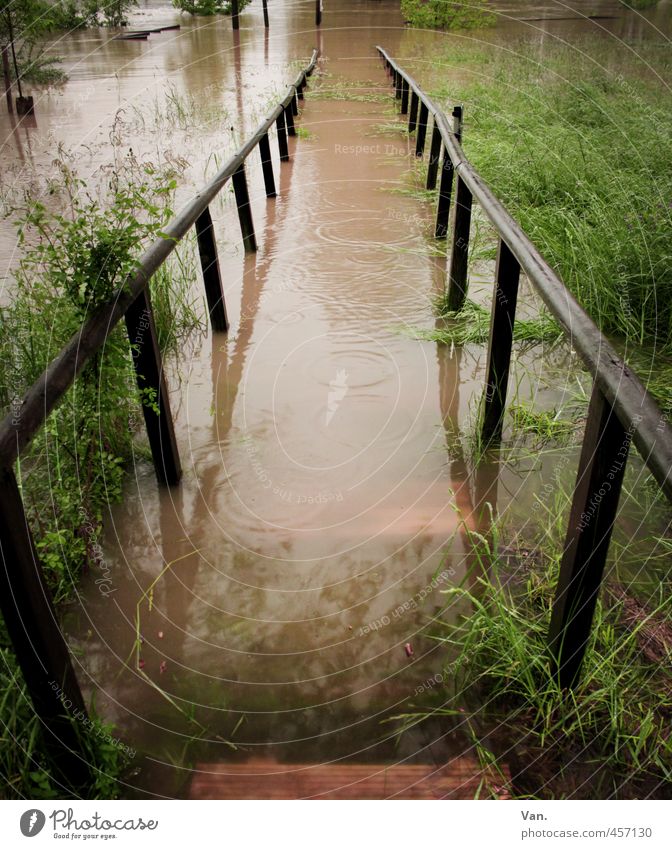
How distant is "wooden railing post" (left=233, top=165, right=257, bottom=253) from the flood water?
19cm

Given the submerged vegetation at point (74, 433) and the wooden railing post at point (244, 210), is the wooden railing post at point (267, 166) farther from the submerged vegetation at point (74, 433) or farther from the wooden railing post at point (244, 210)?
the submerged vegetation at point (74, 433)

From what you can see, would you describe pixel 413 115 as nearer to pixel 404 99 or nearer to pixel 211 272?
pixel 404 99

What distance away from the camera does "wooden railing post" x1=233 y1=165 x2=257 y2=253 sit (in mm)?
6297

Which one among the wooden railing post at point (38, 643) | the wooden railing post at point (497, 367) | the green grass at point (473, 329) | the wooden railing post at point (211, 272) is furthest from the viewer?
the wooden railing post at point (211, 272)

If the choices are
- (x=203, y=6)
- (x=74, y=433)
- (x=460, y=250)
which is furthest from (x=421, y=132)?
(x=203, y=6)

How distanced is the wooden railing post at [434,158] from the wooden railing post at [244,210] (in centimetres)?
225

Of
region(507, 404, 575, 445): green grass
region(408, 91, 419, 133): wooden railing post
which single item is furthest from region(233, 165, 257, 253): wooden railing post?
region(408, 91, 419, 133): wooden railing post

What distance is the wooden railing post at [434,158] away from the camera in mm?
7551

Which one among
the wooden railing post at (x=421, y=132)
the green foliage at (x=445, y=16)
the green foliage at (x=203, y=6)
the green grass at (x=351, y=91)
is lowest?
the green grass at (x=351, y=91)

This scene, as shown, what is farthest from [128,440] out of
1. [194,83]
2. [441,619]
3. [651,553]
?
[194,83]

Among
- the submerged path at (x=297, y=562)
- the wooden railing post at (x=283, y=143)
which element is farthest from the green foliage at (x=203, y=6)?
the submerged path at (x=297, y=562)

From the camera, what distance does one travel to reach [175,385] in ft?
13.9

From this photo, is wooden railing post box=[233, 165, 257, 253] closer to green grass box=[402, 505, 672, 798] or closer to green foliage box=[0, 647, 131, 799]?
green grass box=[402, 505, 672, 798]

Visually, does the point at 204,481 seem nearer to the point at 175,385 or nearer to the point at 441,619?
the point at 175,385
